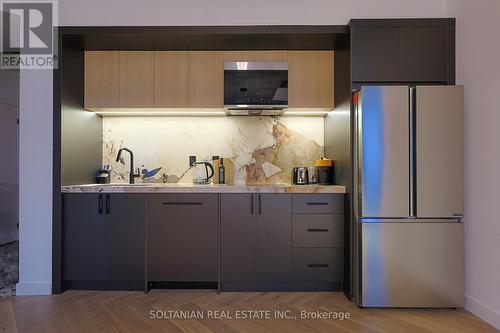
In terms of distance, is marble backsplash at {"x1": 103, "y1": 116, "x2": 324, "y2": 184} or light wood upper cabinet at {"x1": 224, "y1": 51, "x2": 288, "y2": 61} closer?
light wood upper cabinet at {"x1": 224, "y1": 51, "x2": 288, "y2": 61}

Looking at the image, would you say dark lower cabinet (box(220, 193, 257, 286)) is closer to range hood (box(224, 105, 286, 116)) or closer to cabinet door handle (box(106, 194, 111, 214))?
range hood (box(224, 105, 286, 116))

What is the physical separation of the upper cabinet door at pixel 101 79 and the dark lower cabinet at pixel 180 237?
1.06m

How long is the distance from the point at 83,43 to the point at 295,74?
1912 mm

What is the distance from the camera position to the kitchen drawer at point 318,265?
108 inches

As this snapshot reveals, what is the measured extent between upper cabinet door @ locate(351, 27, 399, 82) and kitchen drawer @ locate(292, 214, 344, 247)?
1.15 metres

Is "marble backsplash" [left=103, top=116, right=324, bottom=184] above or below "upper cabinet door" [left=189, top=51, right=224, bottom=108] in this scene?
below

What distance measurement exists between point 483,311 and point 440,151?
3.77 feet

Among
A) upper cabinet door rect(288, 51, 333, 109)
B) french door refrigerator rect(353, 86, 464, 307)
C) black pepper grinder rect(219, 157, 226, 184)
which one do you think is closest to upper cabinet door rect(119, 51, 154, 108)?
black pepper grinder rect(219, 157, 226, 184)

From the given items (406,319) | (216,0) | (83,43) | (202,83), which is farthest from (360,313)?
(83,43)

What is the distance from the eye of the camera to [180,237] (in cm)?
275

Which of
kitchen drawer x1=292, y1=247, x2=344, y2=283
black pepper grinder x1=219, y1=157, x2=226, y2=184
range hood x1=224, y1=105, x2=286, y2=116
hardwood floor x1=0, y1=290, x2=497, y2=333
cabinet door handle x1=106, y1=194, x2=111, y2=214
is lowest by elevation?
hardwood floor x1=0, y1=290, x2=497, y2=333

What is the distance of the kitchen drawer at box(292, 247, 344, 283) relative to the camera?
273 cm

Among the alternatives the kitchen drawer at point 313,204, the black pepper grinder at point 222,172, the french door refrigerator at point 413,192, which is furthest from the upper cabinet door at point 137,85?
the french door refrigerator at point 413,192

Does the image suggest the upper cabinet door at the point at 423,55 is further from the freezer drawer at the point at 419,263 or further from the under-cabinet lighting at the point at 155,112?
the under-cabinet lighting at the point at 155,112
